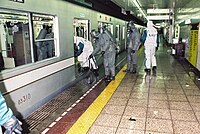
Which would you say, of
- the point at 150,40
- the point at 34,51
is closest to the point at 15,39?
the point at 34,51

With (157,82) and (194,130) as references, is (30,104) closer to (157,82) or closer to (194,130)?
(194,130)

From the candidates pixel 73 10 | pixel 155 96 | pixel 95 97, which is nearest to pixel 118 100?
pixel 95 97

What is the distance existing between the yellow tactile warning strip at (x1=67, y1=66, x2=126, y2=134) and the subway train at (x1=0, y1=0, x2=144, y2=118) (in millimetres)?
1059

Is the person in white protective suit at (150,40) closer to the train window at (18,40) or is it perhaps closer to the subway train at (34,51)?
the subway train at (34,51)

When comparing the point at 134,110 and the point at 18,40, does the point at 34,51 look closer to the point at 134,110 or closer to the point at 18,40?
the point at 18,40

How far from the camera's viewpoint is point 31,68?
3.86 m

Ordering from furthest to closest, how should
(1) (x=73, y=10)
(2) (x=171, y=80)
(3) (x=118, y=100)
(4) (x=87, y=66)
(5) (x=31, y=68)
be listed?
(4) (x=87, y=66), (2) (x=171, y=80), (1) (x=73, y=10), (3) (x=118, y=100), (5) (x=31, y=68)

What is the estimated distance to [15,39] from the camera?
13.1 ft

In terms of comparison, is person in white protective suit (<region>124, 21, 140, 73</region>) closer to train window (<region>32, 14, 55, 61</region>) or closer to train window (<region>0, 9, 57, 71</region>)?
train window (<region>32, 14, 55, 61</region>)

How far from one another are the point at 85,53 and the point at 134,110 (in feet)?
10.6

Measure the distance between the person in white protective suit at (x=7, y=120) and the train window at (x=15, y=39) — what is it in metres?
2.17

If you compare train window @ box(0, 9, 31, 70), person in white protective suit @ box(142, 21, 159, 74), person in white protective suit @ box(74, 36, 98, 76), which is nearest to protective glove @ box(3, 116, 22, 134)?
train window @ box(0, 9, 31, 70)

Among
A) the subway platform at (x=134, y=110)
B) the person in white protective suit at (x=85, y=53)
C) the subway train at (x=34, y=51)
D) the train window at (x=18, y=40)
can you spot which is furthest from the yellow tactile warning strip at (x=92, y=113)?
the train window at (x=18, y=40)

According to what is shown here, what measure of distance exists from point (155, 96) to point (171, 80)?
1792mm
